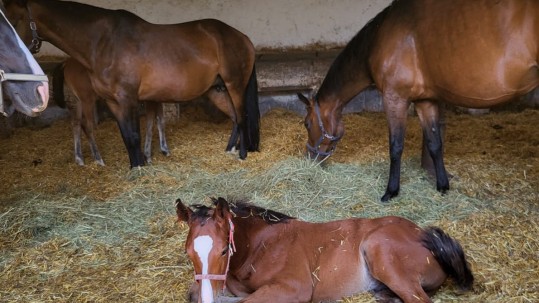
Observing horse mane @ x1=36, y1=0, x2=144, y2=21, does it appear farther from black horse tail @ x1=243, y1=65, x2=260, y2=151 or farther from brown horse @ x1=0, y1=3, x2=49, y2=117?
brown horse @ x1=0, y1=3, x2=49, y2=117

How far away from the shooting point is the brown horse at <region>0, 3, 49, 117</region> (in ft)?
10.1

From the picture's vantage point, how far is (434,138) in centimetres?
456

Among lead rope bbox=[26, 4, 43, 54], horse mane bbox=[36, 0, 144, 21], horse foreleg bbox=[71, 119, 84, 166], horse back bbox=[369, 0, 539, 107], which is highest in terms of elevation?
horse back bbox=[369, 0, 539, 107]

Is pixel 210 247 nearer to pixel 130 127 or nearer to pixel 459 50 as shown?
pixel 459 50

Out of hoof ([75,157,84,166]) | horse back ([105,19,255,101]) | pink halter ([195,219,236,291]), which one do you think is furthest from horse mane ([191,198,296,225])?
hoof ([75,157,84,166])

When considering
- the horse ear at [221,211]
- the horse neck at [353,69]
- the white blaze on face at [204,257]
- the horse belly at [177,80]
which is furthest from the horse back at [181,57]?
the white blaze on face at [204,257]

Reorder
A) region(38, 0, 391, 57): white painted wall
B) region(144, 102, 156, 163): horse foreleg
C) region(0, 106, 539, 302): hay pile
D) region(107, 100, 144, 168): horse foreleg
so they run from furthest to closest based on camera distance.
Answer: region(38, 0, 391, 57): white painted wall
region(144, 102, 156, 163): horse foreleg
region(107, 100, 144, 168): horse foreleg
region(0, 106, 539, 302): hay pile

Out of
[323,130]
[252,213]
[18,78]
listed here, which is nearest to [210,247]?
[252,213]

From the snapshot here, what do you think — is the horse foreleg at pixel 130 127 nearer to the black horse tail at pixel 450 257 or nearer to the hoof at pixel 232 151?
the hoof at pixel 232 151

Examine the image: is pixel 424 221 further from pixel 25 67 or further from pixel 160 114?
pixel 160 114

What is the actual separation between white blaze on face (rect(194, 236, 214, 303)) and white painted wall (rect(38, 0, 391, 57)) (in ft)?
20.2

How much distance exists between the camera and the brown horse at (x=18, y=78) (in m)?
3.09

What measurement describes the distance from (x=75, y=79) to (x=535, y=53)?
4.47 meters

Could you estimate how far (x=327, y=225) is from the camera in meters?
3.08
